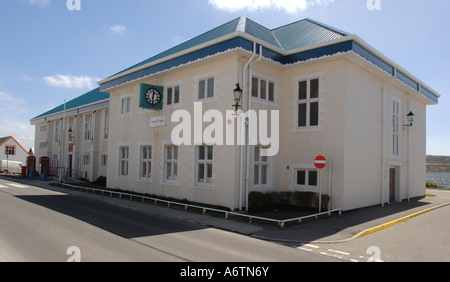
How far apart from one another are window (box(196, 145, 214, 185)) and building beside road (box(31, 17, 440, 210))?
0.05 meters

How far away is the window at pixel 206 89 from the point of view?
49.6ft

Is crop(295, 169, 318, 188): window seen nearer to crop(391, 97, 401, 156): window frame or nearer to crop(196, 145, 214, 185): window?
crop(196, 145, 214, 185): window

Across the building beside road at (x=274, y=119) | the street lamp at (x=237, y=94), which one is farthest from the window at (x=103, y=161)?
the street lamp at (x=237, y=94)

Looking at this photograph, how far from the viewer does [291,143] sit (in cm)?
1538

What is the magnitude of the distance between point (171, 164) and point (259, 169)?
4.86m

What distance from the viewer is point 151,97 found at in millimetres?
17375

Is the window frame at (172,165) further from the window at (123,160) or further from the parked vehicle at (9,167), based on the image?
the parked vehicle at (9,167)

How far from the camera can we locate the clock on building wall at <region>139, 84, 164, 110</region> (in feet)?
56.2

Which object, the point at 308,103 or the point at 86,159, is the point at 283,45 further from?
the point at 86,159

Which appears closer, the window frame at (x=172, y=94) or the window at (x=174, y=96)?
the window frame at (x=172, y=94)

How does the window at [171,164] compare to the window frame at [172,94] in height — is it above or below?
below

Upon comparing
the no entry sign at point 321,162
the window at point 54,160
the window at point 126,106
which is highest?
the window at point 126,106

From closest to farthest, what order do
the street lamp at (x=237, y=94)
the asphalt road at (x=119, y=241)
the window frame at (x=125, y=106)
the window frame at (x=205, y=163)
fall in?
the asphalt road at (x=119, y=241) < the street lamp at (x=237, y=94) < the window frame at (x=205, y=163) < the window frame at (x=125, y=106)

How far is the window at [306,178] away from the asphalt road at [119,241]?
5972mm
